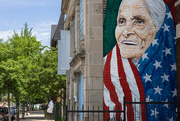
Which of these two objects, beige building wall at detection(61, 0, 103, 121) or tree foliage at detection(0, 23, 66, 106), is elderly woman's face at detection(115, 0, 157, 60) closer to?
beige building wall at detection(61, 0, 103, 121)

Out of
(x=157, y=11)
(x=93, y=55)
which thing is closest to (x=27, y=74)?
(x=93, y=55)

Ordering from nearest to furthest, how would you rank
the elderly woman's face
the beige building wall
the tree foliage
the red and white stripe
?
the red and white stripe
the beige building wall
the elderly woman's face
the tree foliage

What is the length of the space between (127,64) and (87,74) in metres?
1.79

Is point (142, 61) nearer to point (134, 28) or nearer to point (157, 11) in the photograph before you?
point (134, 28)

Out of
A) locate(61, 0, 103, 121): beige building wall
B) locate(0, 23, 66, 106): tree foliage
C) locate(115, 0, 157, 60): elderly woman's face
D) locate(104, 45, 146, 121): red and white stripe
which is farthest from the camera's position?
locate(0, 23, 66, 106): tree foliage

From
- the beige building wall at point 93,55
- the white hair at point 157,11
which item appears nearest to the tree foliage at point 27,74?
the beige building wall at point 93,55

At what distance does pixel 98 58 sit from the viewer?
14641mm

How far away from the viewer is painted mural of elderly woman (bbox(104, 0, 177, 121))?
14.3m

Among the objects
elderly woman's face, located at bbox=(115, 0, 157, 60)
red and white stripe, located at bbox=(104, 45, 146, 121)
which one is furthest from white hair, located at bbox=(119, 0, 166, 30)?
red and white stripe, located at bbox=(104, 45, 146, 121)

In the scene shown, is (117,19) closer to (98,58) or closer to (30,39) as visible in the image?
(98,58)

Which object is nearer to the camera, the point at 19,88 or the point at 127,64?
the point at 127,64

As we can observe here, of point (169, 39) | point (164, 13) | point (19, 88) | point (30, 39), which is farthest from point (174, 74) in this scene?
point (30, 39)

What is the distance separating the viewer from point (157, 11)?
48.3ft

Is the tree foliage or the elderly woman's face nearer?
the elderly woman's face
